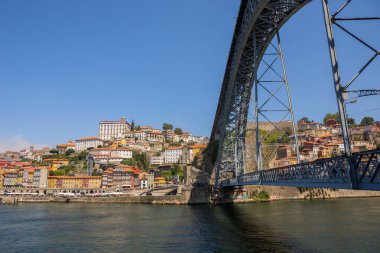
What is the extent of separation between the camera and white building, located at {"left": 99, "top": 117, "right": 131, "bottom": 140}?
123 metres

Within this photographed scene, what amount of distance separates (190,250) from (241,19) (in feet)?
53.5

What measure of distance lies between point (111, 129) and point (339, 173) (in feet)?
393

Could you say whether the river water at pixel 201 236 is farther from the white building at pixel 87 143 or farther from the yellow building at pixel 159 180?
the white building at pixel 87 143

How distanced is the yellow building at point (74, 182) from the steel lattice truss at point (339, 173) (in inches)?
2447

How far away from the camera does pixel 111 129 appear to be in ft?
405

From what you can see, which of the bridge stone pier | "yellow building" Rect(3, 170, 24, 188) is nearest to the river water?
the bridge stone pier

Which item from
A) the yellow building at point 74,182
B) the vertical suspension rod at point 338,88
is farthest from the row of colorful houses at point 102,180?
the vertical suspension rod at point 338,88

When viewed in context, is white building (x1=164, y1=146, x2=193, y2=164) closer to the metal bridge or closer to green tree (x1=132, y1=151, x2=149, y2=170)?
green tree (x1=132, y1=151, x2=149, y2=170)

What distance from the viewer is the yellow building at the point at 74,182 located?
2729 inches

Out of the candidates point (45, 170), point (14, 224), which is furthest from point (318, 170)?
point (45, 170)

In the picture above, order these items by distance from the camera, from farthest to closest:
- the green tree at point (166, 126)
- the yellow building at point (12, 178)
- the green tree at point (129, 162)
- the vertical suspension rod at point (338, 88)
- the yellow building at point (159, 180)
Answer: the green tree at point (166, 126)
the green tree at point (129, 162)
the yellow building at point (12, 178)
the yellow building at point (159, 180)
the vertical suspension rod at point (338, 88)

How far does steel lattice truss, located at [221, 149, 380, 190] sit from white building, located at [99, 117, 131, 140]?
112697 mm

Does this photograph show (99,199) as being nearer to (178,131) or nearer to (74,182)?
(74,182)

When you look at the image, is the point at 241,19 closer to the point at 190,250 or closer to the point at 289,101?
the point at 289,101
